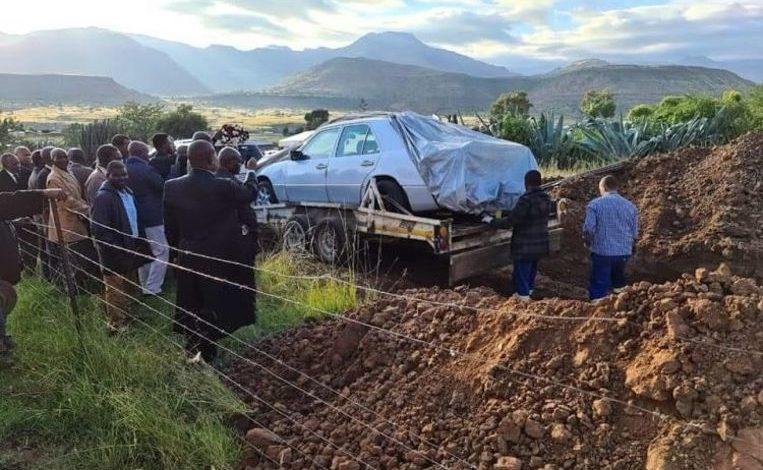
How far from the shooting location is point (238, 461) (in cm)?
389

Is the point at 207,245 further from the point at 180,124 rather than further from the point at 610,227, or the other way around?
the point at 180,124

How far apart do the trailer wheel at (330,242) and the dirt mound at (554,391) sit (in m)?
3.79

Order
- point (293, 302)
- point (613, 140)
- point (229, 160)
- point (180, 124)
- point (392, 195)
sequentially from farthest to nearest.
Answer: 1. point (180, 124)
2. point (613, 140)
3. point (392, 195)
4. point (229, 160)
5. point (293, 302)

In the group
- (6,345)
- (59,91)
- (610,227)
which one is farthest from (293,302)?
(59,91)

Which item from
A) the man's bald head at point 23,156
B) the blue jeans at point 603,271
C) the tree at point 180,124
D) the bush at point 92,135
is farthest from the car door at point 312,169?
the tree at point 180,124

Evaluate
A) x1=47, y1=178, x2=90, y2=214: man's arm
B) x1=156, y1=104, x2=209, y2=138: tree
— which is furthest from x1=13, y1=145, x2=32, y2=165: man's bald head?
x1=156, y1=104, x2=209, y2=138: tree

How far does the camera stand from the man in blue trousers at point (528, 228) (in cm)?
691

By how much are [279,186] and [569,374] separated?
7.02 meters

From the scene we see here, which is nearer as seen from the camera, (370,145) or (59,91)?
(370,145)

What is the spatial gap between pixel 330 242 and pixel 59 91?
14353 centimetres

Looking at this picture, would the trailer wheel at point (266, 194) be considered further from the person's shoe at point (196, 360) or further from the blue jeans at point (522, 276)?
the person's shoe at point (196, 360)

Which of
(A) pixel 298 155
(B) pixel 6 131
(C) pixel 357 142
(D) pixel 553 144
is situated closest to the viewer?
(C) pixel 357 142

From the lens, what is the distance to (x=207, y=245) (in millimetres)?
5043

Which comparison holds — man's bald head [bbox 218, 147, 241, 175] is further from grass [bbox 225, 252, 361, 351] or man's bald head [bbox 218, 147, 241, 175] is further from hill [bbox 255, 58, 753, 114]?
hill [bbox 255, 58, 753, 114]
